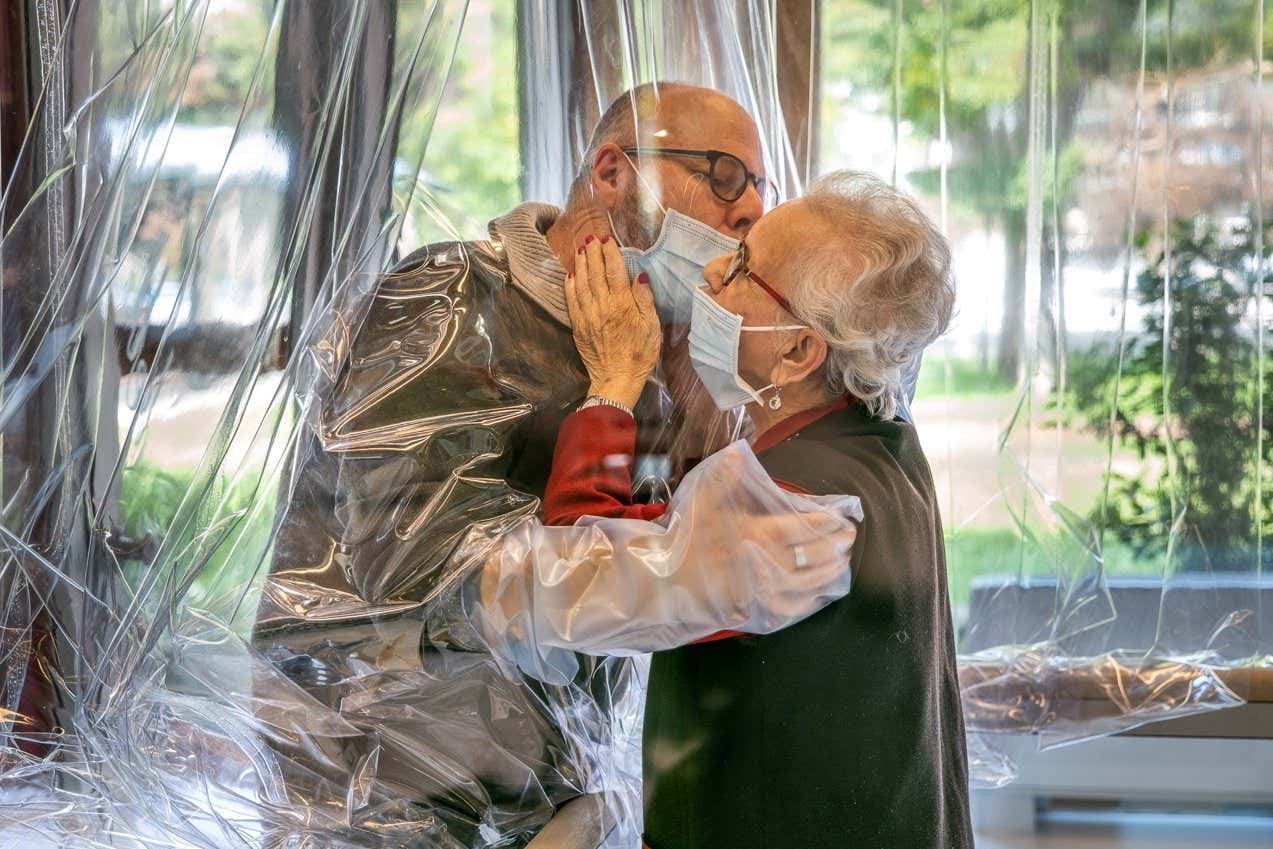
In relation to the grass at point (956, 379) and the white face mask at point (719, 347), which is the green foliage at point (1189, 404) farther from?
the white face mask at point (719, 347)

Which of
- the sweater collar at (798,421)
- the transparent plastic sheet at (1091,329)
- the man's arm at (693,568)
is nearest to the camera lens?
the man's arm at (693,568)

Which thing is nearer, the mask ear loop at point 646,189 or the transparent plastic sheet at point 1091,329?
the mask ear loop at point 646,189

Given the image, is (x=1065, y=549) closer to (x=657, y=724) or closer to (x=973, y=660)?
(x=973, y=660)

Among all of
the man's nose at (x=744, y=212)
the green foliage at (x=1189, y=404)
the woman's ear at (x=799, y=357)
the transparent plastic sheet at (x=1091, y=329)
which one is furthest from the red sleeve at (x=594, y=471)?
the green foliage at (x=1189, y=404)

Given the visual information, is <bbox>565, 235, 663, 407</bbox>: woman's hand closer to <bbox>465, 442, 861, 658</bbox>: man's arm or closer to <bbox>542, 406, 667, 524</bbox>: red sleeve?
<bbox>542, 406, 667, 524</bbox>: red sleeve

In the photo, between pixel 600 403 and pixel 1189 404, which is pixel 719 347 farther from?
pixel 1189 404

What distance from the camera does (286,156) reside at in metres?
1.01

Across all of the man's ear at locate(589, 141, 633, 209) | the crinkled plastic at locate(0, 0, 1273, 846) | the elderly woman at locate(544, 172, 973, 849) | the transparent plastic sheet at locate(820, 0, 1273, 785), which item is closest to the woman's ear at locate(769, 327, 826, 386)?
the elderly woman at locate(544, 172, 973, 849)

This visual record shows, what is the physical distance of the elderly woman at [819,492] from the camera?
1.00m

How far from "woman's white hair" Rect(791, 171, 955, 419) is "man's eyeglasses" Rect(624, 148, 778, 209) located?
106 millimetres

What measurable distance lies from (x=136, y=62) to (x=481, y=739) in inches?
26.9

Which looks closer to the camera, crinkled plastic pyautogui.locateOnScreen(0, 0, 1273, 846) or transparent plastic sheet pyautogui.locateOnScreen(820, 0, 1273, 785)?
crinkled plastic pyautogui.locateOnScreen(0, 0, 1273, 846)

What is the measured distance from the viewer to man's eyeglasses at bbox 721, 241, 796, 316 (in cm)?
103

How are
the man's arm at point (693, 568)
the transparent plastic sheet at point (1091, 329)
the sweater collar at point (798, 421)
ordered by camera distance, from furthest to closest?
the transparent plastic sheet at point (1091, 329) < the sweater collar at point (798, 421) < the man's arm at point (693, 568)
